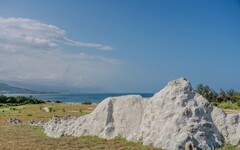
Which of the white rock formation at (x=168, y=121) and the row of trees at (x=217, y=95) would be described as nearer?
the white rock formation at (x=168, y=121)

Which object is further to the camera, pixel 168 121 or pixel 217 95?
pixel 217 95

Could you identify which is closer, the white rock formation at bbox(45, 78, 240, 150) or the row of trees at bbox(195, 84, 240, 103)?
the white rock formation at bbox(45, 78, 240, 150)

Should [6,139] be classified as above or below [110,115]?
below

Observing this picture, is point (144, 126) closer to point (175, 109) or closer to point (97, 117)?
point (175, 109)

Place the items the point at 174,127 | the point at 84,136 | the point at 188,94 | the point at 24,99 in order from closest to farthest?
1. the point at 174,127
2. the point at 188,94
3. the point at 84,136
4. the point at 24,99

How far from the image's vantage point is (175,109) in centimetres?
1792

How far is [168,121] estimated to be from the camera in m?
17.6

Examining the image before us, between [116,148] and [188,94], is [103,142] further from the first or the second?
[188,94]

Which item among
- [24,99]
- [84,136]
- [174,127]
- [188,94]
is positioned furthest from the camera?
[24,99]

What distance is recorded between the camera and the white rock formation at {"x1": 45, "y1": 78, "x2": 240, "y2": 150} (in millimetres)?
16672

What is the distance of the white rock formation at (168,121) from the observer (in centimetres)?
1667

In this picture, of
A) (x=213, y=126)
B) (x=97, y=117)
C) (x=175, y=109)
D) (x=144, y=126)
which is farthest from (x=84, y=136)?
(x=213, y=126)

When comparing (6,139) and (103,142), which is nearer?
(103,142)

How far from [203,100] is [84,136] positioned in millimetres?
6848
